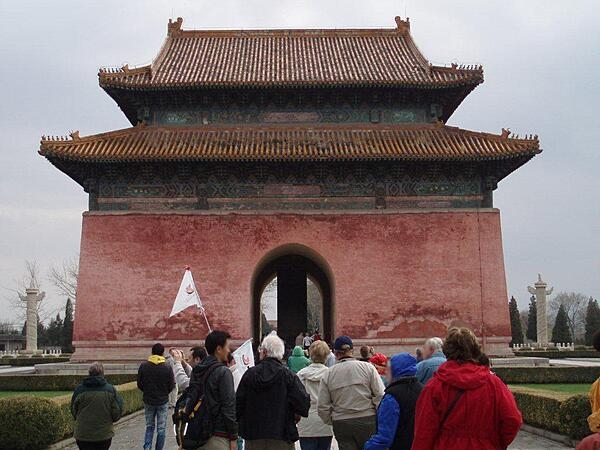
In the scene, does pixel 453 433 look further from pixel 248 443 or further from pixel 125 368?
pixel 125 368

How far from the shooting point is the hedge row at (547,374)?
1870cm

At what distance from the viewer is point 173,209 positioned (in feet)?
70.0

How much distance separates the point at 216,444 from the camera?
5.54 meters

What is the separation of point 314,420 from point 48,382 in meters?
13.5

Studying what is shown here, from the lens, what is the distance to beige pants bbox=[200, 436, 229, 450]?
18.1 ft

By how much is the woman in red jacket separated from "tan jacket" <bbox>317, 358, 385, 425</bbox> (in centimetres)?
237

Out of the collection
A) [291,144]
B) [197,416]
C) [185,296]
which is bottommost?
[197,416]

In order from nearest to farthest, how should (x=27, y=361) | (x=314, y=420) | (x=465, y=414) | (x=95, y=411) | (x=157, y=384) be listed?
(x=465, y=414)
(x=314, y=420)
(x=95, y=411)
(x=157, y=384)
(x=27, y=361)

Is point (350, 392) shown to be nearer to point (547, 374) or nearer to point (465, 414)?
point (465, 414)

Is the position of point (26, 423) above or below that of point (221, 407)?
below

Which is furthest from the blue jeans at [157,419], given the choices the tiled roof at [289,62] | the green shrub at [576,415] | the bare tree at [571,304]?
the bare tree at [571,304]

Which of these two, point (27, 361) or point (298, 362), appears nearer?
point (298, 362)

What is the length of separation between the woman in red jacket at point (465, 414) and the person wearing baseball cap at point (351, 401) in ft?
7.78

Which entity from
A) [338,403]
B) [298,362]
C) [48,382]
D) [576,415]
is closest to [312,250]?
[48,382]
